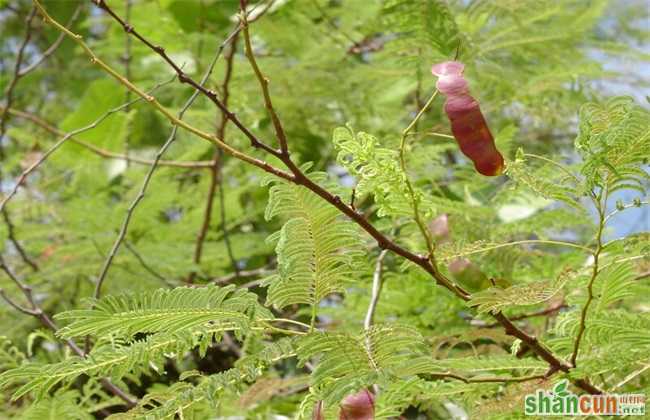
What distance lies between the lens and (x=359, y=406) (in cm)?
54

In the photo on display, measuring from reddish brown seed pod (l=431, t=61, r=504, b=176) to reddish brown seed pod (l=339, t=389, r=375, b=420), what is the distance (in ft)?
0.50

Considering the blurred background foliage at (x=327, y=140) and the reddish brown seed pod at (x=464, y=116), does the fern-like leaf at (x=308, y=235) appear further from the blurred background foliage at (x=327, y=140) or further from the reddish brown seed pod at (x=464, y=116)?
the blurred background foliage at (x=327, y=140)

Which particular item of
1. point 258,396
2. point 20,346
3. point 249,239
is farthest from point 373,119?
point 258,396

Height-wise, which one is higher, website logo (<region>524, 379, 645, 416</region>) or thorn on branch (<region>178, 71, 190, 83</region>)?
thorn on branch (<region>178, 71, 190, 83</region>)

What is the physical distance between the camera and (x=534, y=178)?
1.94 ft

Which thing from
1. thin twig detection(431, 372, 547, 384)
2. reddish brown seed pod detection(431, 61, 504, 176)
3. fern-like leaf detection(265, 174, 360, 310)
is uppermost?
reddish brown seed pod detection(431, 61, 504, 176)

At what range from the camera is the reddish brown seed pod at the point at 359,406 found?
1.76ft

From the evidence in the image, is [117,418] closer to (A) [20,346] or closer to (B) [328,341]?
(B) [328,341]

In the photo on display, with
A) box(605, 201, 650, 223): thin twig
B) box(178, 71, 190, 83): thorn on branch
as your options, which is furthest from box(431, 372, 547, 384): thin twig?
box(178, 71, 190, 83): thorn on branch

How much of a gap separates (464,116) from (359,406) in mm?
176

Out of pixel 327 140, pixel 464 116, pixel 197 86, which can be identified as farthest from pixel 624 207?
pixel 327 140

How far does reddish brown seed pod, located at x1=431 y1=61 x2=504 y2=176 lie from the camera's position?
54cm

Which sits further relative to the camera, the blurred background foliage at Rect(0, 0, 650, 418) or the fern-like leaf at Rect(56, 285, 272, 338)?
the blurred background foliage at Rect(0, 0, 650, 418)

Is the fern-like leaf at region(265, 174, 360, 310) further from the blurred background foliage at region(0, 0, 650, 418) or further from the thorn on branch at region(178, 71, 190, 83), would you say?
the blurred background foliage at region(0, 0, 650, 418)
